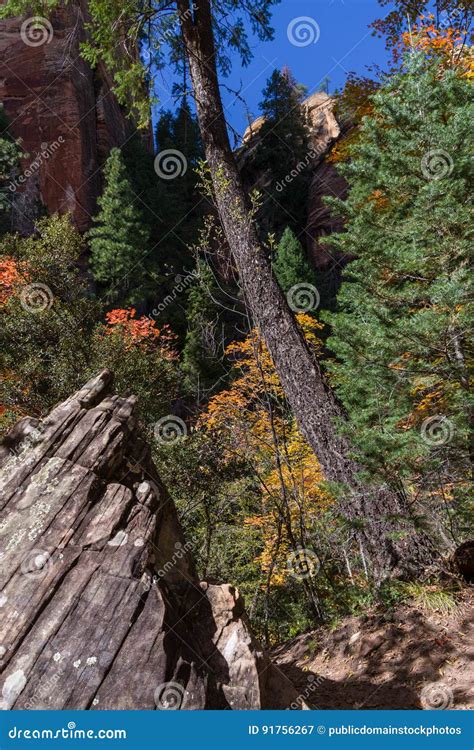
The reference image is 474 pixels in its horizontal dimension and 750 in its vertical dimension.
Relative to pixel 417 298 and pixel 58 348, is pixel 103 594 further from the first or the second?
pixel 58 348

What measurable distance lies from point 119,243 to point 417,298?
1466 cm

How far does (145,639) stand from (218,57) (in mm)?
7067

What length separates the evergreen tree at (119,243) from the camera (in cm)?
1817

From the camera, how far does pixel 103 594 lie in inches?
102

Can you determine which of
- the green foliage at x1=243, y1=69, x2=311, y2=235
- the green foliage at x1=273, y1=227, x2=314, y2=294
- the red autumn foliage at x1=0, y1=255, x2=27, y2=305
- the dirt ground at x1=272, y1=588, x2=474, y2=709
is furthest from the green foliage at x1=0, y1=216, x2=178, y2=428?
the green foliage at x1=243, y1=69, x2=311, y2=235

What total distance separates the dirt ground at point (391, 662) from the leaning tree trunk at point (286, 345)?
488 mm

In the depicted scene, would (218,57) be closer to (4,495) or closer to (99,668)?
(4,495)

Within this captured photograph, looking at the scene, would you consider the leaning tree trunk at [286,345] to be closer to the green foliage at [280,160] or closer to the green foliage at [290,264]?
the green foliage at [290,264]

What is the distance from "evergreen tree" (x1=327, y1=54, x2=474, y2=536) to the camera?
4.32m

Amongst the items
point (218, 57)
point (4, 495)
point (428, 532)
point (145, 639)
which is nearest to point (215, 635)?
point (145, 639)

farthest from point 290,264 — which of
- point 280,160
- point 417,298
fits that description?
point 417,298

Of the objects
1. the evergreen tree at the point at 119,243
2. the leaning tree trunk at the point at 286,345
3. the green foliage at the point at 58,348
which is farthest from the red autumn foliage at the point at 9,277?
the evergreen tree at the point at 119,243

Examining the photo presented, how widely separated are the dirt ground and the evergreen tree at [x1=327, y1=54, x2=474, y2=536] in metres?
1.13

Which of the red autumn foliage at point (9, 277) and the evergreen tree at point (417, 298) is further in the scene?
the red autumn foliage at point (9, 277)
